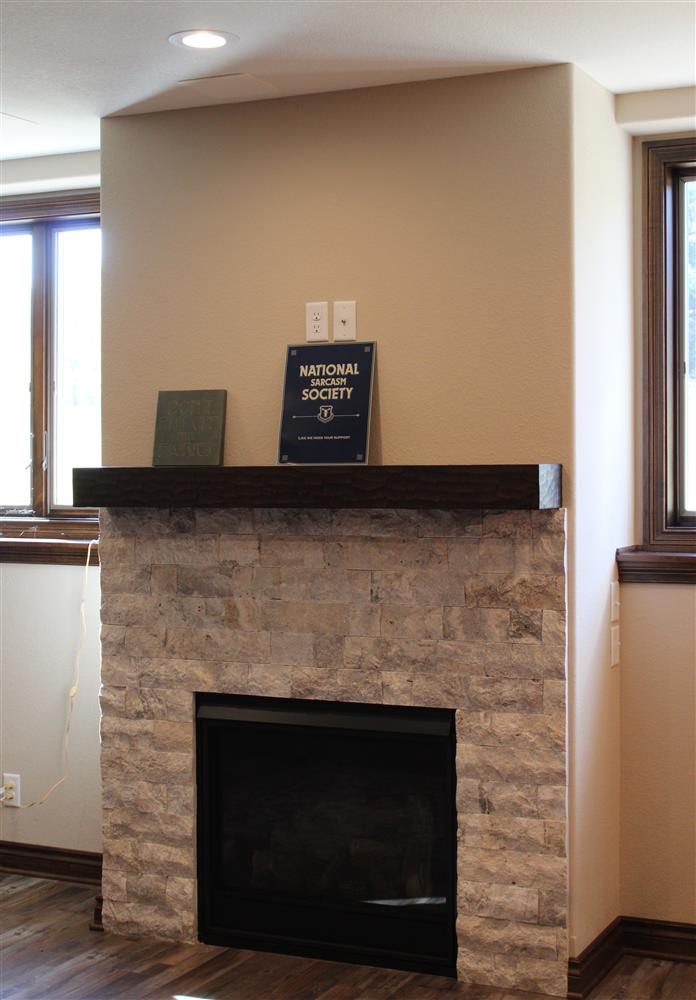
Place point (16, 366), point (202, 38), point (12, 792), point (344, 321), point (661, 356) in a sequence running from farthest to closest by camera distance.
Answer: point (16, 366), point (12, 792), point (661, 356), point (344, 321), point (202, 38)

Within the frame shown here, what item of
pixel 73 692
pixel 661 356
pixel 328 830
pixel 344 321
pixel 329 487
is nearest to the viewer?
pixel 329 487

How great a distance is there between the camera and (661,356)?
3809 mm

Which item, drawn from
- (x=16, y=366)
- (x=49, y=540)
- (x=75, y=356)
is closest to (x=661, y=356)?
(x=75, y=356)

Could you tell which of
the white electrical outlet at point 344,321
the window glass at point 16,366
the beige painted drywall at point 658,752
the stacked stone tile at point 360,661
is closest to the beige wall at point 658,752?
the beige painted drywall at point 658,752

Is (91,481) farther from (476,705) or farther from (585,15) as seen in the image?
(585,15)

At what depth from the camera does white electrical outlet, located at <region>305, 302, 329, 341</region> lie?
3.55 m

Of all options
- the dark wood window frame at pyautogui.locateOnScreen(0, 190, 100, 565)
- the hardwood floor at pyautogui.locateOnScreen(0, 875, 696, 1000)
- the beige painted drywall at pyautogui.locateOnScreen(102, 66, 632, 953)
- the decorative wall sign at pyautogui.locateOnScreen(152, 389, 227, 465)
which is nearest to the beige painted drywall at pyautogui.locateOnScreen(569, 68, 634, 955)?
the beige painted drywall at pyautogui.locateOnScreen(102, 66, 632, 953)

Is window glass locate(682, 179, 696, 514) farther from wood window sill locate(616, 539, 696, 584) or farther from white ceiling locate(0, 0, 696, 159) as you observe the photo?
white ceiling locate(0, 0, 696, 159)

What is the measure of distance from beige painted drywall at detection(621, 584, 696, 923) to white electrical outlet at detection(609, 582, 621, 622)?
0.9 inches

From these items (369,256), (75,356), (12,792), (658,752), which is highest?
(369,256)

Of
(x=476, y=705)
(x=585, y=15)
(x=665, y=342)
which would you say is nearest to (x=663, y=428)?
(x=665, y=342)

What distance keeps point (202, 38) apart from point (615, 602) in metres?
1.97

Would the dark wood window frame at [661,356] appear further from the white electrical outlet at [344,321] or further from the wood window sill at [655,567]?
the white electrical outlet at [344,321]

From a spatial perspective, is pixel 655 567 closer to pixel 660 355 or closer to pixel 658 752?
pixel 658 752
